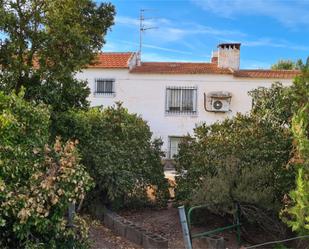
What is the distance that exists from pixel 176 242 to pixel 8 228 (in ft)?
13.1

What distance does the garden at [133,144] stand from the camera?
8023mm

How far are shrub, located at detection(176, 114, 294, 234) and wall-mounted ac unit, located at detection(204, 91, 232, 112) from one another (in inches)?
581

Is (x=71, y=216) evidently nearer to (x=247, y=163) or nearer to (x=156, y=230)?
(x=156, y=230)

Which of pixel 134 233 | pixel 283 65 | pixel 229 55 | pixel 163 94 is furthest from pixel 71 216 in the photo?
pixel 283 65

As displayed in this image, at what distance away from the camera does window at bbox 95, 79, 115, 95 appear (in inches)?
1017

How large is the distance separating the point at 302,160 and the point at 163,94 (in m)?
20.3

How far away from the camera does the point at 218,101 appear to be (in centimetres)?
2491

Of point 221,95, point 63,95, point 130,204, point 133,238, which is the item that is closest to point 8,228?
point 133,238

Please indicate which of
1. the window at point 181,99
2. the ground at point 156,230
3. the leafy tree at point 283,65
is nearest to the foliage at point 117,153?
the ground at point 156,230

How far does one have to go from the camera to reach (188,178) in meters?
9.73

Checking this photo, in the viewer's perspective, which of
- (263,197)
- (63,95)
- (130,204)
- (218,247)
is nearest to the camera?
(218,247)

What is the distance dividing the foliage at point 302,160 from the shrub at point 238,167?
87.5 inches

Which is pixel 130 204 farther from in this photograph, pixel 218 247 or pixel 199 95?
pixel 199 95

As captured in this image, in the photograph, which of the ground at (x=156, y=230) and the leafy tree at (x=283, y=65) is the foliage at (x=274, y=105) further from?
the leafy tree at (x=283, y=65)
